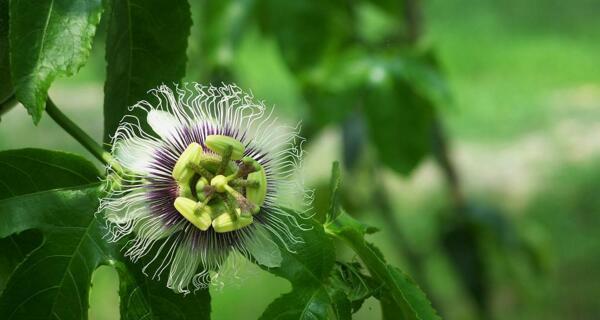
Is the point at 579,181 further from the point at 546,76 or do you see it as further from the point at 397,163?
the point at 397,163

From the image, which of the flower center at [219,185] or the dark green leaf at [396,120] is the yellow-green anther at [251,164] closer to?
the flower center at [219,185]

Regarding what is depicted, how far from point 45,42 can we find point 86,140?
56 mm

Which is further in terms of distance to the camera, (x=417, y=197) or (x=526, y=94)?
(x=526, y=94)

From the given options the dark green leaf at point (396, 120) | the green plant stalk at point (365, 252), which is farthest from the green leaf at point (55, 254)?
the dark green leaf at point (396, 120)

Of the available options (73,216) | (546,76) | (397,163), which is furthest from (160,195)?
(546,76)

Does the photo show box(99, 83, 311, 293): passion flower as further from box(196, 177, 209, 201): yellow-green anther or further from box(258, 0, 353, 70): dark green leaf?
box(258, 0, 353, 70): dark green leaf

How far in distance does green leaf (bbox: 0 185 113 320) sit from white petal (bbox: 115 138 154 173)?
0.08ft

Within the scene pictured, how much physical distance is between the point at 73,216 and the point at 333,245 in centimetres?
13

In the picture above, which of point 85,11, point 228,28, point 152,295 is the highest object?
point 228,28

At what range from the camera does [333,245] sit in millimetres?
491

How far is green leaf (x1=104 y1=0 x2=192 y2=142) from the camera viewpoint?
0.51 meters

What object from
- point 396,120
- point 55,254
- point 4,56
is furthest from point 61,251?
point 396,120

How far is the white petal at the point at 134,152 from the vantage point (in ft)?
1.49

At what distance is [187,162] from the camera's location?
0.44 metres
